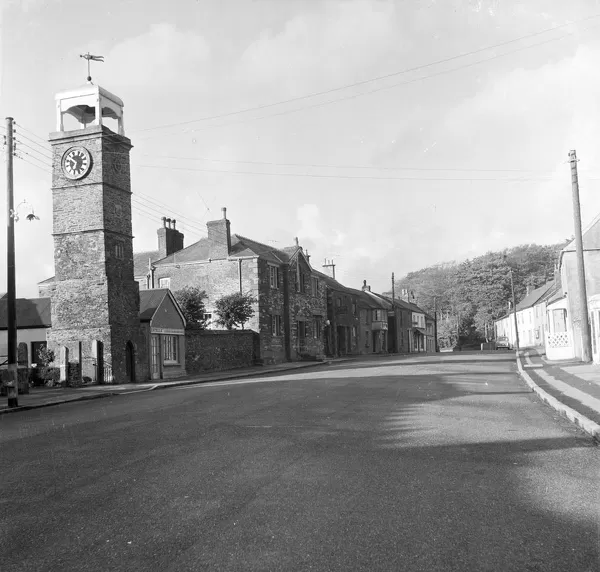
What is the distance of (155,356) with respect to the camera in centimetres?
3012

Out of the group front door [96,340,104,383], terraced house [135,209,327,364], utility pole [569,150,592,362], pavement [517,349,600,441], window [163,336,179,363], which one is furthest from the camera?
terraced house [135,209,327,364]

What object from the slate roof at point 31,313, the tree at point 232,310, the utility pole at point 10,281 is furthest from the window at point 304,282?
the utility pole at point 10,281

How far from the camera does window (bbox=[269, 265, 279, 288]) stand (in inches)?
1745

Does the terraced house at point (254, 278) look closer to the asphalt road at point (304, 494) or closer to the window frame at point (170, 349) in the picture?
the window frame at point (170, 349)

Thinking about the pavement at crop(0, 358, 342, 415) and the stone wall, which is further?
the stone wall

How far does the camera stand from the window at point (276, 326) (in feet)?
144

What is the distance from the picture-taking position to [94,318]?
27.2 meters

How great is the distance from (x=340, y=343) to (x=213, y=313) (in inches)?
901

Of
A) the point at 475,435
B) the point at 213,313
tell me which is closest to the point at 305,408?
the point at 475,435

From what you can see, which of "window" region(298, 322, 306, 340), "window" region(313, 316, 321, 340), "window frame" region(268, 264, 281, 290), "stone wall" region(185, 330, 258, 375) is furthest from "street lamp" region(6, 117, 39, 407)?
"window" region(313, 316, 321, 340)

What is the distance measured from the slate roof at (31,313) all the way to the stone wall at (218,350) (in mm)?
7590

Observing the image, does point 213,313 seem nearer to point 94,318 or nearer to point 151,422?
point 94,318

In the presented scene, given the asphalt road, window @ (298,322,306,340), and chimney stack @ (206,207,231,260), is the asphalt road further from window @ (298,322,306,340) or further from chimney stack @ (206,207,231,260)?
window @ (298,322,306,340)

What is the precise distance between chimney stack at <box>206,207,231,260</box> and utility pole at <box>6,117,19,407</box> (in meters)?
22.8
